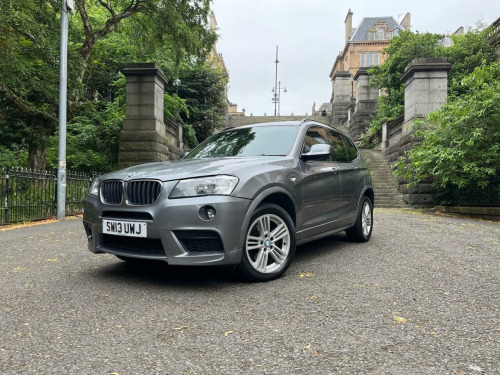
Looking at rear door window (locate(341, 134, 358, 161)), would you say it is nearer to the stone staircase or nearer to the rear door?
the rear door

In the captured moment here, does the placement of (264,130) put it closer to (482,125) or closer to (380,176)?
(482,125)

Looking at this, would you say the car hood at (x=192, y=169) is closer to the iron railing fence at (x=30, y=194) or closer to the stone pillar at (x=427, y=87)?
the iron railing fence at (x=30, y=194)

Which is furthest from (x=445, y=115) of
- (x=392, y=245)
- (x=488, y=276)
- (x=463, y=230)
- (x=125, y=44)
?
(x=125, y=44)

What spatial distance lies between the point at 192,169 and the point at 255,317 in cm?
148

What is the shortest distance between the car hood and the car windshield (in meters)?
0.37

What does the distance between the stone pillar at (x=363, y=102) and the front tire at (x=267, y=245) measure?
19.7 metres

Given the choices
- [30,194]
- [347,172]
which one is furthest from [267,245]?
[30,194]

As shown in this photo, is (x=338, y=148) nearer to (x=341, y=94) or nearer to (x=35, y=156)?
(x=35, y=156)

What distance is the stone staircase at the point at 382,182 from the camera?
526 inches

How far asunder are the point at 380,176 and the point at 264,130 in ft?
36.8

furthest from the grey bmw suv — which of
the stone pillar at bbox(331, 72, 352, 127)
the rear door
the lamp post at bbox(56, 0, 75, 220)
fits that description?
the stone pillar at bbox(331, 72, 352, 127)

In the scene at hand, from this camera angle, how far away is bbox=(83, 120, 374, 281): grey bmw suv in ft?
11.0

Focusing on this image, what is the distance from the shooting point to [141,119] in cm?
1297

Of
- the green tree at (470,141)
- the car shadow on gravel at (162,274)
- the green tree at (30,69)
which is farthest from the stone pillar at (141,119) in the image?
Answer: the car shadow on gravel at (162,274)
